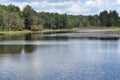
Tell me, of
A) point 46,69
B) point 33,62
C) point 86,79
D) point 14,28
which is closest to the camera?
point 86,79

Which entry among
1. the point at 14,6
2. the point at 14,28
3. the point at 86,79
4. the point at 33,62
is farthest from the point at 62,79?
the point at 14,6

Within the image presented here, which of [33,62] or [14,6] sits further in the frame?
[14,6]

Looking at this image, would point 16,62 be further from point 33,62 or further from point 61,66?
point 61,66

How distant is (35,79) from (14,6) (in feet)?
522

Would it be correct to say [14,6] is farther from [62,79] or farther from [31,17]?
[62,79]

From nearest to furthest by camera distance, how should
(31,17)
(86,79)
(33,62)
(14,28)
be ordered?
(86,79) < (33,62) < (14,28) < (31,17)

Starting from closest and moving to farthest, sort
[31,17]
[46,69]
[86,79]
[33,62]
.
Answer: [86,79], [46,69], [33,62], [31,17]

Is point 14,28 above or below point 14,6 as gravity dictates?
below

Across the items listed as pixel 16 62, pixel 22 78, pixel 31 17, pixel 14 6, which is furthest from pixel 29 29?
pixel 22 78

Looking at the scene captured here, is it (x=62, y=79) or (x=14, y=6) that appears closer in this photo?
(x=62, y=79)

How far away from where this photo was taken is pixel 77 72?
30.6 m

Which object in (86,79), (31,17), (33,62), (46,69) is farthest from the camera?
(31,17)

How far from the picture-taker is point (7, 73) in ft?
100.0

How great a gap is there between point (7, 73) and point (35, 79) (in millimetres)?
4045
